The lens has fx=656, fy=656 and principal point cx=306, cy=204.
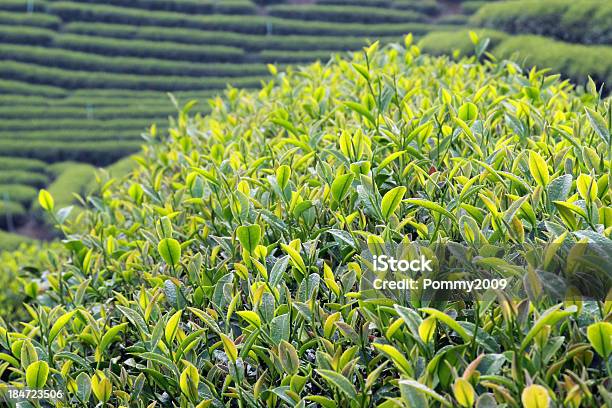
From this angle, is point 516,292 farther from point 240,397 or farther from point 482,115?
point 482,115

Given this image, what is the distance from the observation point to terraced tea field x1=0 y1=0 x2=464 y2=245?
596 inches

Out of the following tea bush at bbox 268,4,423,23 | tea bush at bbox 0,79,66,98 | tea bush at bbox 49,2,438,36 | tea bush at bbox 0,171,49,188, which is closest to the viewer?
tea bush at bbox 0,171,49,188

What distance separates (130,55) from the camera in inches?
727

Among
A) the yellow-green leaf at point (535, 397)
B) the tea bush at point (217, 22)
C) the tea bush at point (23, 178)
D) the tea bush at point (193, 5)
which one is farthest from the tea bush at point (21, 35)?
the yellow-green leaf at point (535, 397)

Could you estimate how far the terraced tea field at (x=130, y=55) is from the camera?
1515cm

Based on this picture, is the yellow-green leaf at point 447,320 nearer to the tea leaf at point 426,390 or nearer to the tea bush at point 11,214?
the tea leaf at point 426,390

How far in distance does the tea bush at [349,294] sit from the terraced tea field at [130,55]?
506 inches

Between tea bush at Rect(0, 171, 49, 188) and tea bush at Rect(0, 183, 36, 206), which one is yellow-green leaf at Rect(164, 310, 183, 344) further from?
tea bush at Rect(0, 171, 49, 188)

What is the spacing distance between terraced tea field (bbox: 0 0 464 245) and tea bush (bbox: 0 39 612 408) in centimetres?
1286

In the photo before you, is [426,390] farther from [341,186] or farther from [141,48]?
[141,48]

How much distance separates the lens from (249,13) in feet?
67.3

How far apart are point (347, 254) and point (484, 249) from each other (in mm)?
347

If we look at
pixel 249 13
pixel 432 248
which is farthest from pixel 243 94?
pixel 249 13

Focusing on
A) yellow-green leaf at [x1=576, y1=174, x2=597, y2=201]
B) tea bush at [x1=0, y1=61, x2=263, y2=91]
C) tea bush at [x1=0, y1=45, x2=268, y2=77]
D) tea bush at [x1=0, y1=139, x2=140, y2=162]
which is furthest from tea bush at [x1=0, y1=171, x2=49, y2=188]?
yellow-green leaf at [x1=576, y1=174, x2=597, y2=201]
